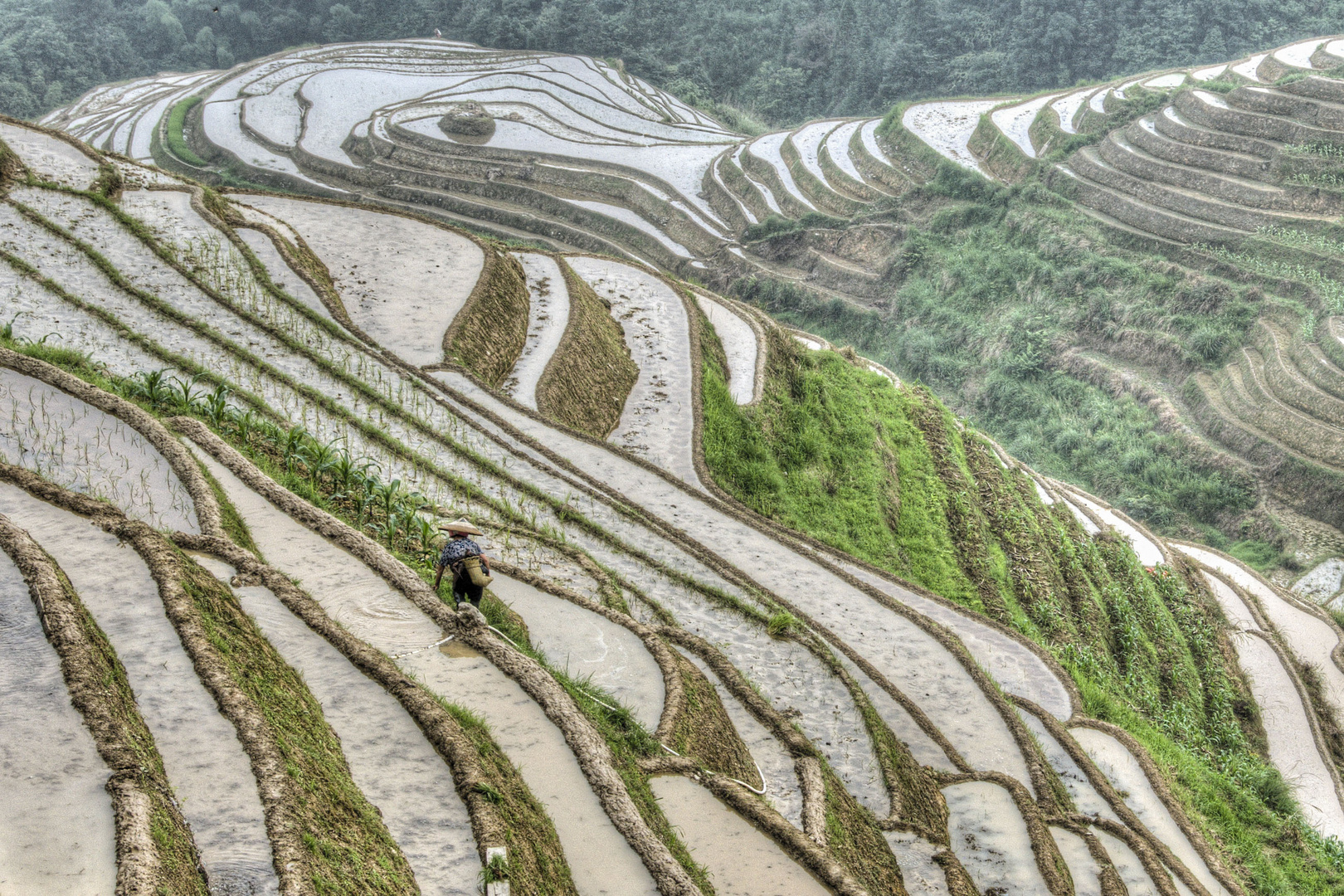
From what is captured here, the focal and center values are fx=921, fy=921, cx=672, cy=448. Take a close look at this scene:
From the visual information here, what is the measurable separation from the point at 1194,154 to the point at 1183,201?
2346mm

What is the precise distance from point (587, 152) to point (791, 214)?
323 inches

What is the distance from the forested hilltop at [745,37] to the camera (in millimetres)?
47875

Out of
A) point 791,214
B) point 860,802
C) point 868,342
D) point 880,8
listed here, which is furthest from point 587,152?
point 860,802

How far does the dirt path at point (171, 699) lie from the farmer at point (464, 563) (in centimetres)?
180

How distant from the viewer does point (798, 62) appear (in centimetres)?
5300

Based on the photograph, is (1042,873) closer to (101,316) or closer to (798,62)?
(101,316)

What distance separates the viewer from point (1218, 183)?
27516 millimetres

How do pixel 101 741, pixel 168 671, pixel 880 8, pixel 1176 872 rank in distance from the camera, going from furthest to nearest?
pixel 880 8 < pixel 1176 872 < pixel 168 671 < pixel 101 741

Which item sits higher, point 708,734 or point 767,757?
point 708,734

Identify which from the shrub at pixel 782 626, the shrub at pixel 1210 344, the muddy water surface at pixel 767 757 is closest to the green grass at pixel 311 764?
the muddy water surface at pixel 767 757

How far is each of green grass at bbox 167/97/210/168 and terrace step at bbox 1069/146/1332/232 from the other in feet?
97.9

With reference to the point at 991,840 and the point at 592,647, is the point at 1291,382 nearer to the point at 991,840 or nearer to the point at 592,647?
the point at 991,840

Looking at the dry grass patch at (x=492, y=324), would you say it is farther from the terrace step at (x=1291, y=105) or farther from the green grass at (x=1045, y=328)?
the terrace step at (x=1291, y=105)

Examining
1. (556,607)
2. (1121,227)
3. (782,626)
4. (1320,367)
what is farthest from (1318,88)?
(556,607)
